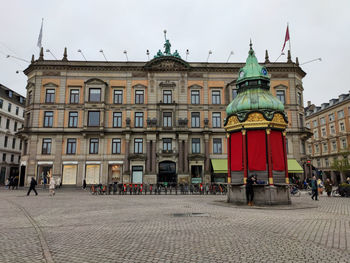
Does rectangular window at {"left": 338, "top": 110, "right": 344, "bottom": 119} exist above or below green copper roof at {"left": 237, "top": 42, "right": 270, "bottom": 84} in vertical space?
above

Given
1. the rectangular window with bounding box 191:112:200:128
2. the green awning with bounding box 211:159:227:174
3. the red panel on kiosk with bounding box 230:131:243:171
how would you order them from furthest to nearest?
the rectangular window with bounding box 191:112:200:128 → the green awning with bounding box 211:159:227:174 → the red panel on kiosk with bounding box 230:131:243:171

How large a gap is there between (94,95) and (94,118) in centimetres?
339

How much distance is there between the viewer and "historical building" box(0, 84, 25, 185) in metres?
52.9

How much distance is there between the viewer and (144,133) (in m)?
37.9

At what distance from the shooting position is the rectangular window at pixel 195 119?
1540 inches

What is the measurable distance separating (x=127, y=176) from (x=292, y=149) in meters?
23.7

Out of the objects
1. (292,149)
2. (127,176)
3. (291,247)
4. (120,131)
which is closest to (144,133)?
(120,131)

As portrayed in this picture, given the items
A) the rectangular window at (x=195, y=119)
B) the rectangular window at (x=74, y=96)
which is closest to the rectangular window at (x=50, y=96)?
the rectangular window at (x=74, y=96)

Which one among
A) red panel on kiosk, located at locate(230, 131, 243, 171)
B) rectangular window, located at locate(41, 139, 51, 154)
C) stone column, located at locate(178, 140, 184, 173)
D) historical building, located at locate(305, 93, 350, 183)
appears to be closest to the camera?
red panel on kiosk, located at locate(230, 131, 243, 171)

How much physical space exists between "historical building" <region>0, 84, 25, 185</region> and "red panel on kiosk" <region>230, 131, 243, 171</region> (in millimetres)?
47217

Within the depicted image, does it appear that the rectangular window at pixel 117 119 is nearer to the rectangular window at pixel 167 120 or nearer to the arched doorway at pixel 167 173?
the rectangular window at pixel 167 120

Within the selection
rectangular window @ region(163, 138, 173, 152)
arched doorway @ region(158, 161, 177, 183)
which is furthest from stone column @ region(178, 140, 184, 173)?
rectangular window @ region(163, 138, 173, 152)

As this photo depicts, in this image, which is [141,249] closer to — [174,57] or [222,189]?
[222,189]

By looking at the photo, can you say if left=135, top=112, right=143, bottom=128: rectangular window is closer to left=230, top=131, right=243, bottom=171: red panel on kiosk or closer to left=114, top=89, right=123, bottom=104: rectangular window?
left=114, top=89, right=123, bottom=104: rectangular window
